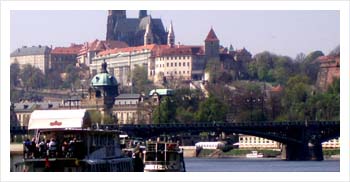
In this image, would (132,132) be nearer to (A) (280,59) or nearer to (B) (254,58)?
(A) (280,59)

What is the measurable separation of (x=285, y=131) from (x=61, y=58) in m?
60.3

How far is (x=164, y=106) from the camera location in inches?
2758

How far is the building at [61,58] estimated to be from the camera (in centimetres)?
10412

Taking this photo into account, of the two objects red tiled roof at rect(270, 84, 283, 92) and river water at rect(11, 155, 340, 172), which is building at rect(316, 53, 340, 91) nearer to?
red tiled roof at rect(270, 84, 283, 92)

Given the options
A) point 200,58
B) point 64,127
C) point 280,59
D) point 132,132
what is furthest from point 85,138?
point 200,58

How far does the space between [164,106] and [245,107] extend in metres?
4.02

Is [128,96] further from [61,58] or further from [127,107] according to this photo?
[61,58]

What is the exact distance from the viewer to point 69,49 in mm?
111688

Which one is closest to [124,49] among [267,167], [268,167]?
[267,167]

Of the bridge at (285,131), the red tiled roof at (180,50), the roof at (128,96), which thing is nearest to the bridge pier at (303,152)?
the bridge at (285,131)

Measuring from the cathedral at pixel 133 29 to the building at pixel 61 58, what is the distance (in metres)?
7.49

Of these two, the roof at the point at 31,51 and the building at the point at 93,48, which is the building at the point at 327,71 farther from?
the building at the point at 93,48

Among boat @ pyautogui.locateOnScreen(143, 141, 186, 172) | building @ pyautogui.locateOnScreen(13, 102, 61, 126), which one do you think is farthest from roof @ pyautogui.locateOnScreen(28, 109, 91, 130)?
building @ pyautogui.locateOnScreen(13, 102, 61, 126)

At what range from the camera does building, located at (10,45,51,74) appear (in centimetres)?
10206
